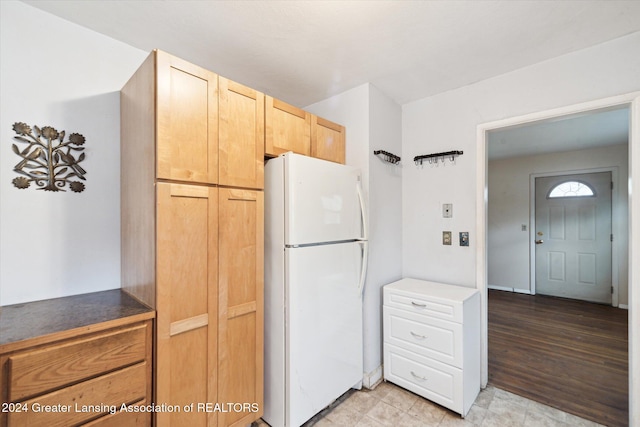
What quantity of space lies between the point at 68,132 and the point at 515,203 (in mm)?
6357

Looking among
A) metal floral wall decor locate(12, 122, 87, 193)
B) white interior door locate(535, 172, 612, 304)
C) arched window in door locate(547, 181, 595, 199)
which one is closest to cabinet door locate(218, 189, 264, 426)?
metal floral wall decor locate(12, 122, 87, 193)

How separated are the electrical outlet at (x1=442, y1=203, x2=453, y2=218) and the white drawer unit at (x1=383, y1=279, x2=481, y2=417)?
0.62 metres

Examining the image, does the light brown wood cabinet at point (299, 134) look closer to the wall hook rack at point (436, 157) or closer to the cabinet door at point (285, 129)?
the cabinet door at point (285, 129)

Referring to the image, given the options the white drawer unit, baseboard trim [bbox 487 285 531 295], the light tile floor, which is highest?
the white drawer unit

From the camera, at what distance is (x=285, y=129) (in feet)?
6.49

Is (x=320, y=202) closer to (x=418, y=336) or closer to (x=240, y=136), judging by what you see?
(x=240, y=136)

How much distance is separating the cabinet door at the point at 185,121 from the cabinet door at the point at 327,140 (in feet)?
2.77

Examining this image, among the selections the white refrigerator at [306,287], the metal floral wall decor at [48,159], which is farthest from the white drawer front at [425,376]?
the metal floral wall decor at [48,159]

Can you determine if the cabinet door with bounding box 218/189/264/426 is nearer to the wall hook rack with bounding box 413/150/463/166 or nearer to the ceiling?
the ceiling

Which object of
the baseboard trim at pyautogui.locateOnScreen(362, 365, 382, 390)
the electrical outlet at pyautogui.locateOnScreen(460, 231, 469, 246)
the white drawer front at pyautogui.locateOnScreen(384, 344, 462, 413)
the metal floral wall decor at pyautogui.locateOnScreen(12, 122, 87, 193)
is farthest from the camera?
the electrical outlet at pyautogui.locateOnScreen(460, 231, 469, 246)

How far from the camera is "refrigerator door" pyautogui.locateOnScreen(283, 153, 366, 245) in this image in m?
1.75

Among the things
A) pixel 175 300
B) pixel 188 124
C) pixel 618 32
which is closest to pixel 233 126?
pixel 188 124

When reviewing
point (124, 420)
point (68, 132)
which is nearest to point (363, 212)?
point (124, 420)

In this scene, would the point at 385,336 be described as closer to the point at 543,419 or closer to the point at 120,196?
the point at 543,419
